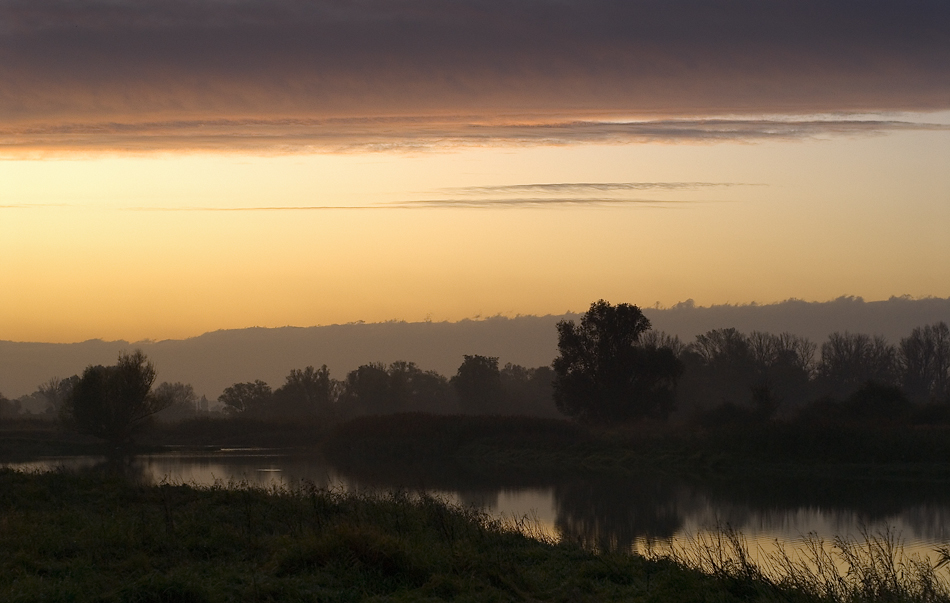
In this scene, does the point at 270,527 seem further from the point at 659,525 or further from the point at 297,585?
the point at 659,525

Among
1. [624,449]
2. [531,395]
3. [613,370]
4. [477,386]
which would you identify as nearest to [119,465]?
[624,449]

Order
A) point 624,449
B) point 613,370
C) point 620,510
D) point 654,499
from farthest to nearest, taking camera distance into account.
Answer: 1. point 613,370
2. point 624,449
3. point 654,499
4. point 620,510

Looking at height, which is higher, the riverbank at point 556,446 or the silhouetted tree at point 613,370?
the silhouetted tree at point 613,370

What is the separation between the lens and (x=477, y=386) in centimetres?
9050

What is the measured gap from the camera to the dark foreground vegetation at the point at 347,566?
31.4 feet

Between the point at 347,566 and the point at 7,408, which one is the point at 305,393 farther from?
the point at 347,566

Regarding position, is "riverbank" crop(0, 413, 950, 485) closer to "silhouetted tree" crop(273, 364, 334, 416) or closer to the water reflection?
the water reflection

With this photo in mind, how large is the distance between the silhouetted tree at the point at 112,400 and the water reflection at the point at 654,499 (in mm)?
8027

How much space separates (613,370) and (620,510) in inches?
1185

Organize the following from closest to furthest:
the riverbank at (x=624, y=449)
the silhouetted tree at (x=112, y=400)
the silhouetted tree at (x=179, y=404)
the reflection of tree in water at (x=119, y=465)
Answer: the reflection of tree in water at (x=119, y=465), the riverbank at (x=624, y=449), the silhouetted tree at (x=112, y=400), the silhouetted tree at (x=179, y=404)

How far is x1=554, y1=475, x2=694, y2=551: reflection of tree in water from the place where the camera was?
20.0 metres

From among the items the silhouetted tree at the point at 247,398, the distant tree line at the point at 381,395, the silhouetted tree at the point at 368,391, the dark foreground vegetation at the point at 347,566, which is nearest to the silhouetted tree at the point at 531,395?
the distant tree line at the point at 381,395

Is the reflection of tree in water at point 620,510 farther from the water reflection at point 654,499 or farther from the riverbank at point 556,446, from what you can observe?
the riverbank at point 556,446

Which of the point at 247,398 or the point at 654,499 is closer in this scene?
the point at 654,499
